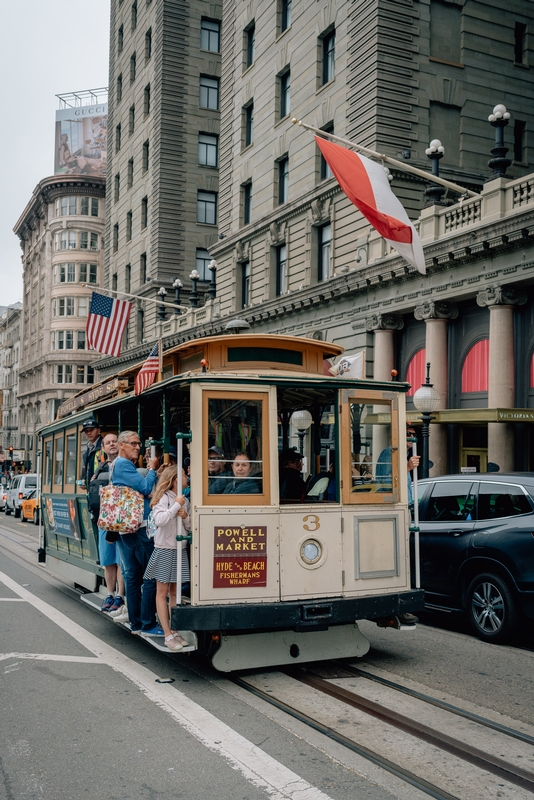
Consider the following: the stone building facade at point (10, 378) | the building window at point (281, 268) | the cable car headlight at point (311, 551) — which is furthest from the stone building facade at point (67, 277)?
the cable car headlight at point (311, 551)

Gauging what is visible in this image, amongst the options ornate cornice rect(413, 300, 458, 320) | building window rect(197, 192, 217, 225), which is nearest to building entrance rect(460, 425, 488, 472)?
ornate cornice rect(413, 300, 458, 320)

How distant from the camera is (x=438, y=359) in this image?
23.0 metres

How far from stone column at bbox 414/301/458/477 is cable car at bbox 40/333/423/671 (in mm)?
15104

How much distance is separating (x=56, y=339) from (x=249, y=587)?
69965mm

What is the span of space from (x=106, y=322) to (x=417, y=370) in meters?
10.2

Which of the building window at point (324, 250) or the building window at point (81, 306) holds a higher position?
the building window at point (81, 306)

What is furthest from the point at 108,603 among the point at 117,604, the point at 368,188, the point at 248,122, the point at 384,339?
the point at 248,122

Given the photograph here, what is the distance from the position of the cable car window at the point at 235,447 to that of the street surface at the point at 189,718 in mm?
1686

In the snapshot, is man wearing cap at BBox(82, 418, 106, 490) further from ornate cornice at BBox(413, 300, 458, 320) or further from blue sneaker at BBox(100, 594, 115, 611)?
ornate cornice at BBox(413, 300, 458, 320)

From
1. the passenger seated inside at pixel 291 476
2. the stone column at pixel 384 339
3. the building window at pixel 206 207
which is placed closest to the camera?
the passenger seated inside at pixel 291 476

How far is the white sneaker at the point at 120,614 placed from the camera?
840 cm

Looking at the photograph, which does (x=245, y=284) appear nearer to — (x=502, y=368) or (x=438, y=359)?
(x=438, y=359)

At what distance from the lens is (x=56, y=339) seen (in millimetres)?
73875

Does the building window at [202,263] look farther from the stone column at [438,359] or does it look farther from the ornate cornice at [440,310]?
the ornate cornice at [440,310]
